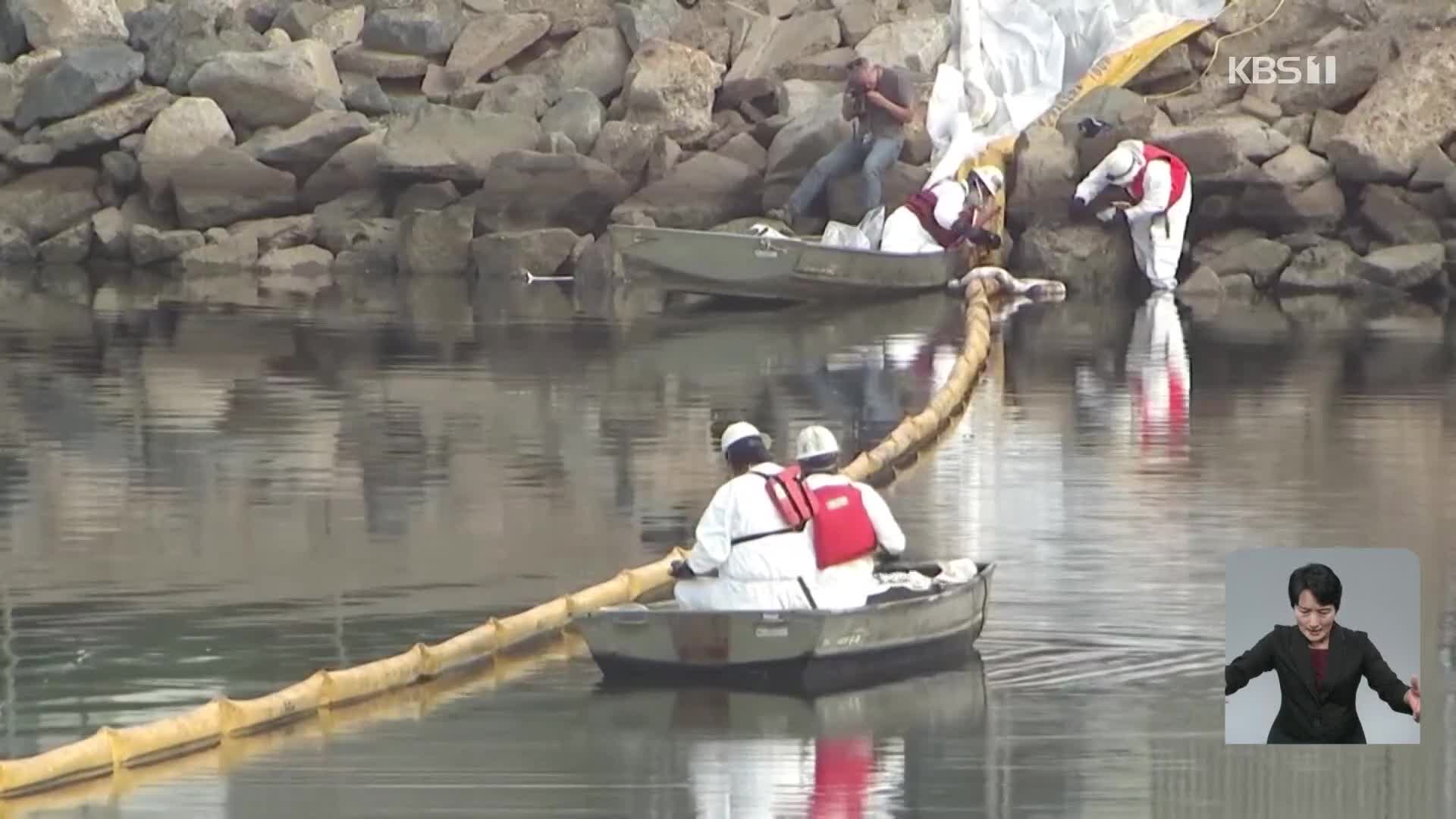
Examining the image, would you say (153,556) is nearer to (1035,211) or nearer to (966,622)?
(966,622)

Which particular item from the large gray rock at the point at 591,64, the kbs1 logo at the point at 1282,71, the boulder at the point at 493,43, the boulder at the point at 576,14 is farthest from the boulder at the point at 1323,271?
the boulder at the point at 493,43

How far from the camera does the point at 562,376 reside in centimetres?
2597

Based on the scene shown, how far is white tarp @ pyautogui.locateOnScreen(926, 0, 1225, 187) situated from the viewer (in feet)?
109

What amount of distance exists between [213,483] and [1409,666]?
10928mm

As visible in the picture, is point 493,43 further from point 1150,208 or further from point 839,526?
point 839,526

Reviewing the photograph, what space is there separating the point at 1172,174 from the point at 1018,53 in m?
2.91

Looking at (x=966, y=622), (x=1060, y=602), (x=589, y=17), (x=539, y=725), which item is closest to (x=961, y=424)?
(x=1060, y=602)

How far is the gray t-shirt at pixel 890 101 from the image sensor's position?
3294cm

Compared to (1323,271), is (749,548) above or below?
below

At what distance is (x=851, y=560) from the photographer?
45.8ft

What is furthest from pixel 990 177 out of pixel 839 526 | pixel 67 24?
pixel 839 526

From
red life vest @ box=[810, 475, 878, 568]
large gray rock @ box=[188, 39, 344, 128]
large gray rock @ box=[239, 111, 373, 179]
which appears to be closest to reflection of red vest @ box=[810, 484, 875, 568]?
red life vest @ box=[810, 475, 878, 568]

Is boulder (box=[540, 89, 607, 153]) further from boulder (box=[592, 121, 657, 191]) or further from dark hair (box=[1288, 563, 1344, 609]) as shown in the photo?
dark hair (box=[1288, 563, 1344, 609])

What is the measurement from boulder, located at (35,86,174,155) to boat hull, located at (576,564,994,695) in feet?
82.4
